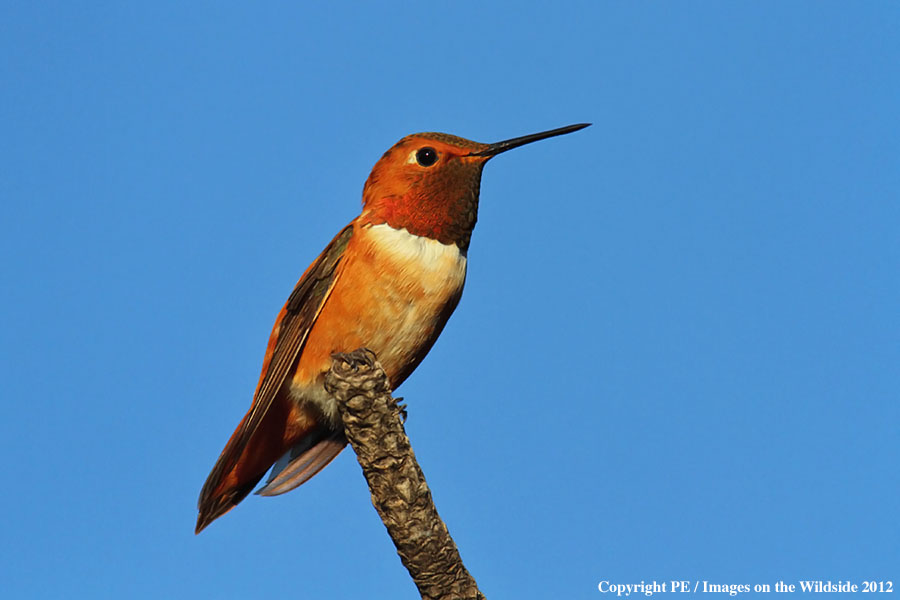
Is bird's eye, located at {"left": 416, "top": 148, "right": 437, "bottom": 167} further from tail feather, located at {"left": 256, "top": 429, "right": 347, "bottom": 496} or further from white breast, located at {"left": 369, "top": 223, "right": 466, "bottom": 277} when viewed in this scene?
tail feather, located at {"left": 256, "top": 429, "right": 347, "bottom": 496}

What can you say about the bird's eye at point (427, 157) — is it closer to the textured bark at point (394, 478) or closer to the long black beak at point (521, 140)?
the long black beak at point (521, 140)

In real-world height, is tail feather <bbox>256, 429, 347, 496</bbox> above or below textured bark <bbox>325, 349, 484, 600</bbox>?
above

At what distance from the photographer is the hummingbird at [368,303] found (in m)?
5.96

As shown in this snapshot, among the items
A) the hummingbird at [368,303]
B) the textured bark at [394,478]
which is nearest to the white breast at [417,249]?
the hummingbird at [368,303]

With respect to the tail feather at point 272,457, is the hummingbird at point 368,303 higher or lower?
higher

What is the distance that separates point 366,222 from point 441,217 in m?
0.53

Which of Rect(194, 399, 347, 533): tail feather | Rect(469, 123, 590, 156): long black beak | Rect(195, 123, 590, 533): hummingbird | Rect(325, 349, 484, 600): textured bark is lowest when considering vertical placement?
Rect(325, 349, 484, 600): textured bark

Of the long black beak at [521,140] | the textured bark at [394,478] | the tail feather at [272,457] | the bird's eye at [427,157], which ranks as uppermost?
the long black beak at [521,140]

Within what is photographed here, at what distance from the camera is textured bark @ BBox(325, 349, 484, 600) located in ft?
16.5

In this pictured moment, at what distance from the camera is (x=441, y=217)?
20.3 feet

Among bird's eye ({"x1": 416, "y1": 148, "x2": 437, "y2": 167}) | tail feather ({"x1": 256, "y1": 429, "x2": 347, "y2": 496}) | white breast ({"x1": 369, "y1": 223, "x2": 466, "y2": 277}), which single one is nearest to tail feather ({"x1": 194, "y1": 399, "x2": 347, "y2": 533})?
tail feather ({"x1": 256, "y1": 429, "x2": 347, "y2": 496})

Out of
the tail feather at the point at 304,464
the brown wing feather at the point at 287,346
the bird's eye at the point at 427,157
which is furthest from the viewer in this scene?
the tail feather at the point at 304,464

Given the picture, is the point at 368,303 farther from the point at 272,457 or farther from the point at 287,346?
the point at 272,457

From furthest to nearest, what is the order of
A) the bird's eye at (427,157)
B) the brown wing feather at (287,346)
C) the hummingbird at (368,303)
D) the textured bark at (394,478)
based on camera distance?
the bird's eye at (427,157)
the brown wing feather at (287,346)
the hummingbird at (368,303)
the textured bark at (394,478)
